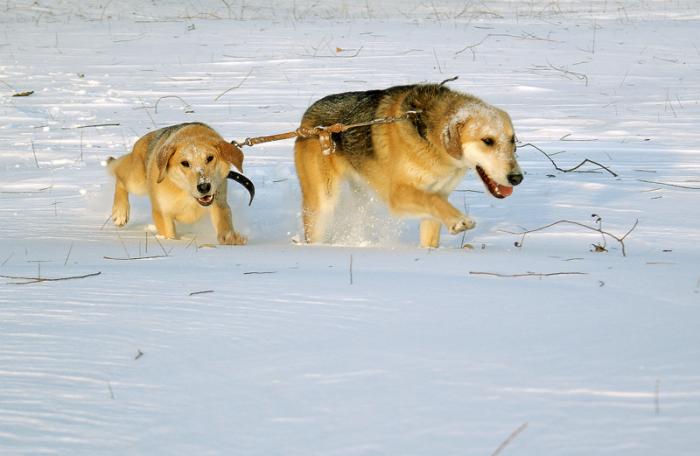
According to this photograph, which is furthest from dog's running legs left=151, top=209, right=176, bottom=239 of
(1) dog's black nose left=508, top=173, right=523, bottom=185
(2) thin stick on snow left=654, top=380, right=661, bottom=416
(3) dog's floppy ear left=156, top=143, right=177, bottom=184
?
(2) thin stick on snow left=654, top=380, right=661, bottom=416

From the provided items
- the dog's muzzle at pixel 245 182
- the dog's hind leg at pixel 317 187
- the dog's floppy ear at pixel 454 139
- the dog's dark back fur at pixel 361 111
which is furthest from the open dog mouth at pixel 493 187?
the dog's muzzle at pixel 245 182

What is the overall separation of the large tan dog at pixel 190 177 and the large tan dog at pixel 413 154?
58 centimetres

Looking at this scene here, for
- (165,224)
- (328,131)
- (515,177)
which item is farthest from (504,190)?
(165,224)

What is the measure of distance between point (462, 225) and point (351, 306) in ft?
6.88

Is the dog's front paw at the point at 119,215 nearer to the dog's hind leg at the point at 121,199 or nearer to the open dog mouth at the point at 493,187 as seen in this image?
the dog's hind leg at the point at 121,199

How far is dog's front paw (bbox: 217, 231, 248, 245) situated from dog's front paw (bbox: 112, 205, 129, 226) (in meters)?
1.03

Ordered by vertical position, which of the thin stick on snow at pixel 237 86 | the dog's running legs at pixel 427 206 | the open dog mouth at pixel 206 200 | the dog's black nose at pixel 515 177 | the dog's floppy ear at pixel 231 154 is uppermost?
the thin stick on snow at pixel 237 86

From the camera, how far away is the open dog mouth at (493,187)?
19.0ft

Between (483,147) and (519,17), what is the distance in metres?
13.7

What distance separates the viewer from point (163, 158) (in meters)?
6.24

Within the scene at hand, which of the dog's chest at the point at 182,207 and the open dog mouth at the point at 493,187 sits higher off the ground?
the open dog mouth at the point at 493,187

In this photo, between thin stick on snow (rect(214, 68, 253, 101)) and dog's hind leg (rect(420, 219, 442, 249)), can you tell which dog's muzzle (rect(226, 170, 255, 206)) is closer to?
dog's hind leg (rect(420, 219, 442, 249))

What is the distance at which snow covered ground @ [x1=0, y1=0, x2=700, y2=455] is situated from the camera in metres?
2.47

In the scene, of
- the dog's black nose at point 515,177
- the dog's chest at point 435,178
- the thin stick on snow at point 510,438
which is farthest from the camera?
the dog's chest at point 435,178
